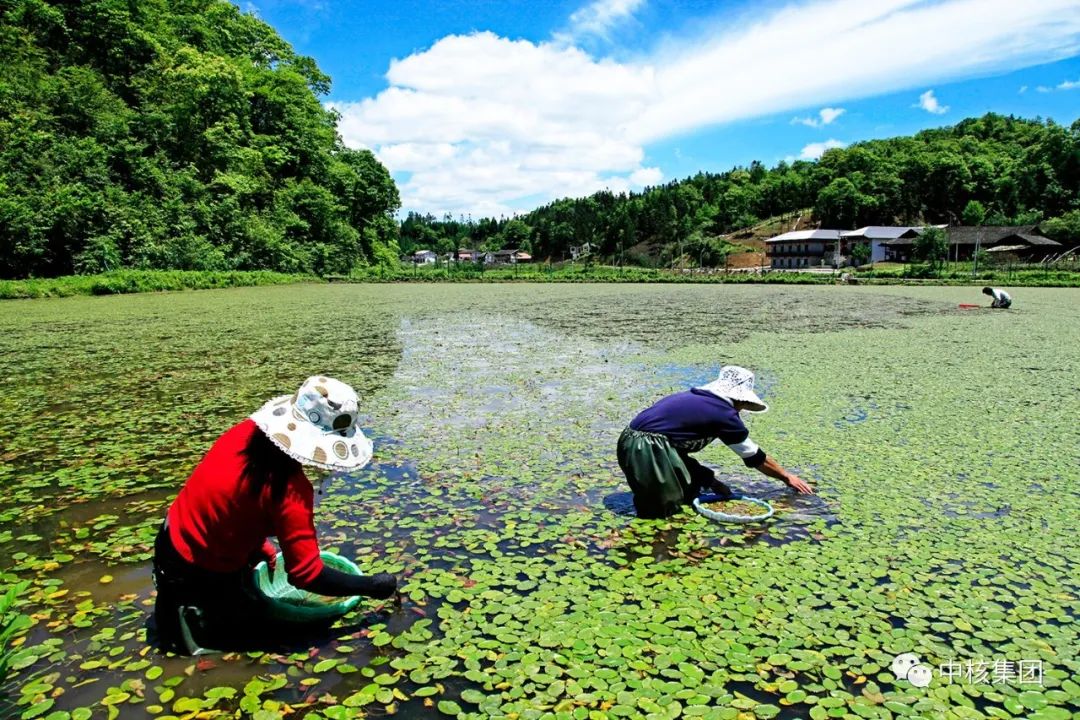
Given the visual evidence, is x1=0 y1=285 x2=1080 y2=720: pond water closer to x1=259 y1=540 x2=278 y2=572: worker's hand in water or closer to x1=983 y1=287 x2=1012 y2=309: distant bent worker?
x1=259 y1=540 x2=278 y2=572: worker's hand in water

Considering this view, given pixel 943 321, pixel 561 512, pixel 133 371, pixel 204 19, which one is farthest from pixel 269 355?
pixel 204 19

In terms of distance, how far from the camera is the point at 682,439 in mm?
4258

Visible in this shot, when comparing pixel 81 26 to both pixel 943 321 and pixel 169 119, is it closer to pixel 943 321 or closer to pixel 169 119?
pixel 169 119

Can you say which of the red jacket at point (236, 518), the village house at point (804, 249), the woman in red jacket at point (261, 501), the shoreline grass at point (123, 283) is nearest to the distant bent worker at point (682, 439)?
the woman in red jacket at point (261, 501)

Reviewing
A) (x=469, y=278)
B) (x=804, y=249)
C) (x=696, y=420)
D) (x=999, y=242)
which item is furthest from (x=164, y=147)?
(x=999, y=242)

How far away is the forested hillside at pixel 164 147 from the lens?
29.8 metres

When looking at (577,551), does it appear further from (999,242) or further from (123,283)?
(999,242)

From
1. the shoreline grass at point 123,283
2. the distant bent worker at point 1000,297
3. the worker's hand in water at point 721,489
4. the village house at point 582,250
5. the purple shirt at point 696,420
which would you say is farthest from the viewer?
the village house at point 582,250

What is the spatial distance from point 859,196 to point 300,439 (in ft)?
287

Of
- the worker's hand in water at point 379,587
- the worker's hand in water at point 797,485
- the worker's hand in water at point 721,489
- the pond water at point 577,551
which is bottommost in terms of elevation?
the pond water at point 577,551

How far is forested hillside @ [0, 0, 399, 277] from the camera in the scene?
29844mm

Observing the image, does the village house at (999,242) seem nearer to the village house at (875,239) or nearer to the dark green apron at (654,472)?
the village house at (875,239)

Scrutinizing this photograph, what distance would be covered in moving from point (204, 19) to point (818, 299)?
4288 cm

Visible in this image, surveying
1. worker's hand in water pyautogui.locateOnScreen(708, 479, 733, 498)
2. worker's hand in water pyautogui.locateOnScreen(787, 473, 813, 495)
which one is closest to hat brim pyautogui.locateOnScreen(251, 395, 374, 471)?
worker's hand in water pyautogui.locateOnScreen(708, 479, 733, 498)
